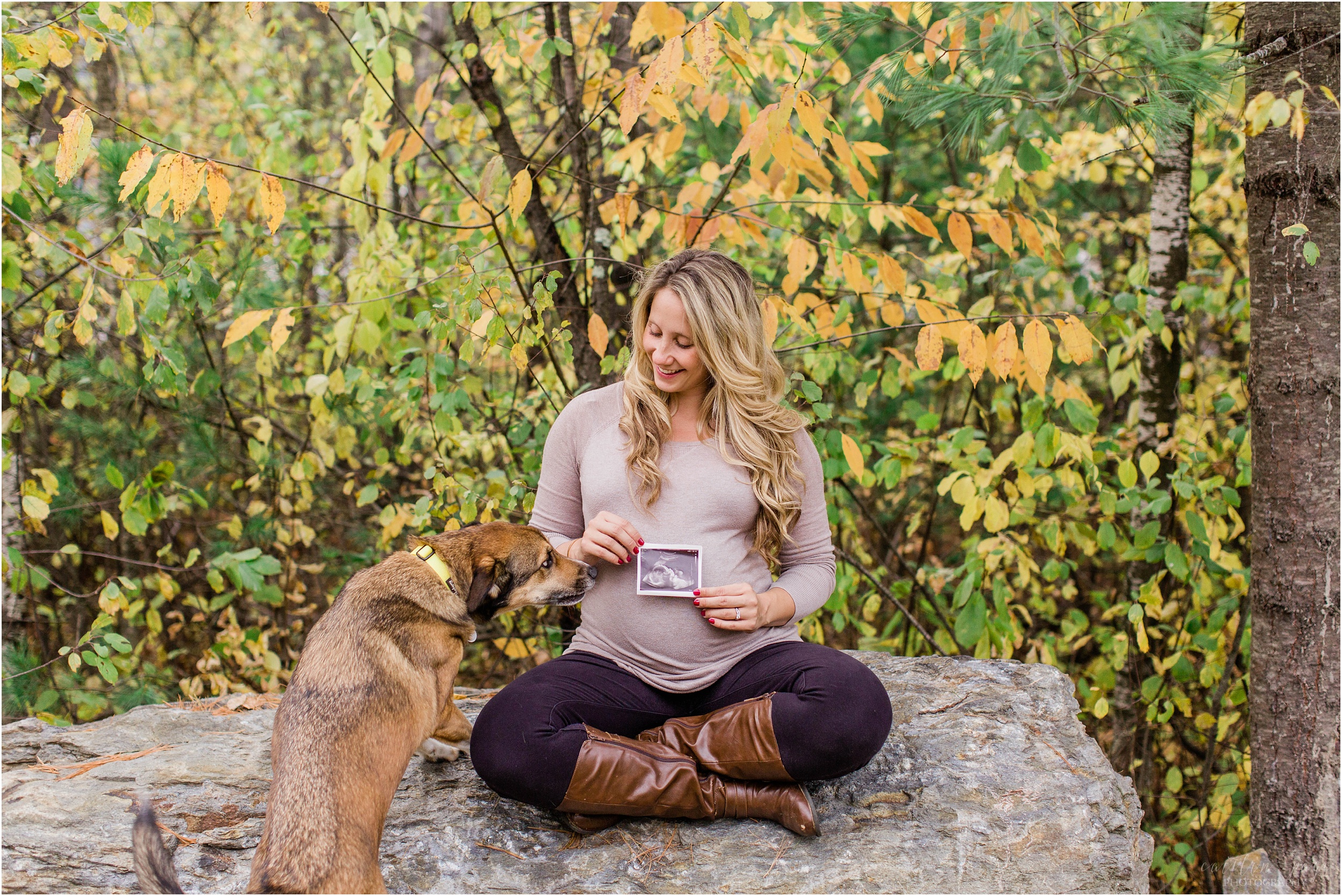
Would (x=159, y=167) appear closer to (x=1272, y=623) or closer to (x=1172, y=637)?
(x=1272, y=623)

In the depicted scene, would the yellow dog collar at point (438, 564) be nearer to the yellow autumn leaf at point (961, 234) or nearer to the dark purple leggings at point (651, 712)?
the dark purple leggings at point (651, 712)

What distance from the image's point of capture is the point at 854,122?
6582 mm

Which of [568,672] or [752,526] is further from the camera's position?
[752,526]

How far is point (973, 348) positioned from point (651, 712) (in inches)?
66.2

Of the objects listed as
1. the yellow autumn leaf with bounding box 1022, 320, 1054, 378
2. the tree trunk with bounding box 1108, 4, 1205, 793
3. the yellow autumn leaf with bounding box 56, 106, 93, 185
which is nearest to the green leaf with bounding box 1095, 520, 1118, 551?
the tree trunk with bounding box 1108, 4, 1205, 793

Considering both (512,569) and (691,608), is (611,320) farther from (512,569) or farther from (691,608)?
(691,608)

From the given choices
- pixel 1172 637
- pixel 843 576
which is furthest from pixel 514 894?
pixel 1172 637

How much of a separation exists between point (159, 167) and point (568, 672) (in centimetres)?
204

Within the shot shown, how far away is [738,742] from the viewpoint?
263 cm

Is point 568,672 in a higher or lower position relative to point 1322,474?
lower

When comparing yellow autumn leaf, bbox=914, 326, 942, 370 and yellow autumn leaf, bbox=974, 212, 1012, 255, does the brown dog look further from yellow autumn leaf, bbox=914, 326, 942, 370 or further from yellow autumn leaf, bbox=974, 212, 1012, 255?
yellow autumn leaf, bbox=974, 212, 1012, 255

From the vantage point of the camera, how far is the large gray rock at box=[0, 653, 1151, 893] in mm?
2543

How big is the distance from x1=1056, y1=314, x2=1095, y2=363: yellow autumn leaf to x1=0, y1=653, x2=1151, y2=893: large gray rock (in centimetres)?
133

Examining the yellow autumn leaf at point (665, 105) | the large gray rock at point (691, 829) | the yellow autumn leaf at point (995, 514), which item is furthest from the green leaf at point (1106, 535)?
the yellow autumn leaf at point (665, 105)
